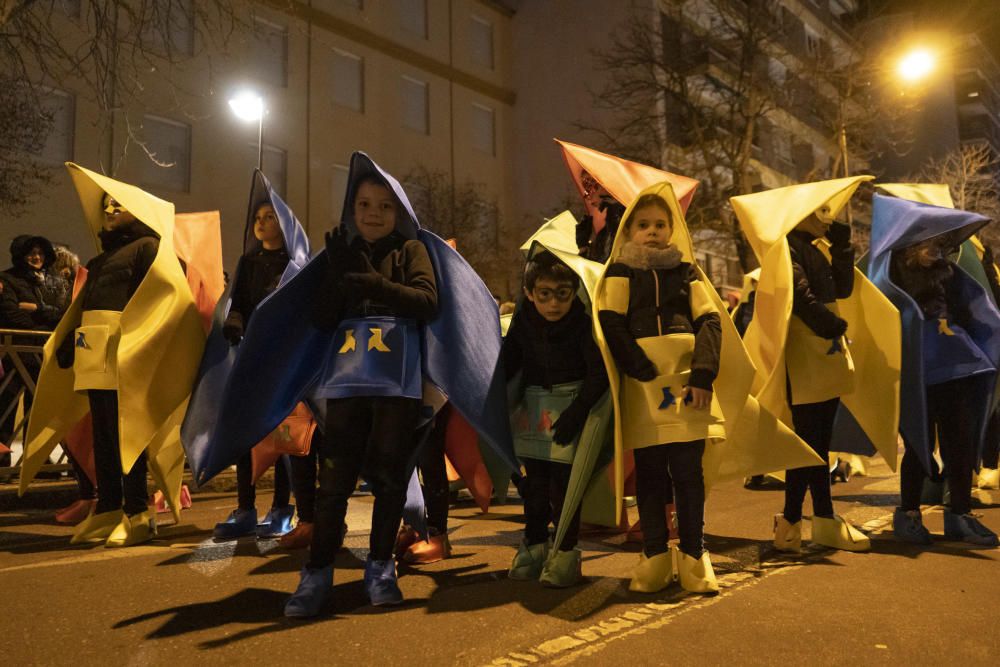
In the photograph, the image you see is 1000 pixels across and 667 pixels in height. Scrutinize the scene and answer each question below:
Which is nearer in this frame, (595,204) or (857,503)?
(595,204)

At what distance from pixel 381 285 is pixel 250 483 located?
2308 mm

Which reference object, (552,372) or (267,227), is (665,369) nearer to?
(552,372)

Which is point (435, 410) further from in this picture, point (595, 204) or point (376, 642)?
point (595, 204)

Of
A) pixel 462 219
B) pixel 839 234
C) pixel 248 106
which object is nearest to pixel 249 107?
pixel 248 106

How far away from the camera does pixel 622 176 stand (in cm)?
423

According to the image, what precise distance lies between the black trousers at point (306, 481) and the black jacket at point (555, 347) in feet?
4.93

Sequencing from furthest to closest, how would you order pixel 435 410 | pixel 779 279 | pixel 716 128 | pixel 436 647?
pixel 716 128
pixel 779 279
pixel 435 410
pixel 436 647

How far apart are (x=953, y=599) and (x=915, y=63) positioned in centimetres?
1485

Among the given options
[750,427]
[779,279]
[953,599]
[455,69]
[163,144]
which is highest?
[455,69]

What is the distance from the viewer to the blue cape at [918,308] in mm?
4598

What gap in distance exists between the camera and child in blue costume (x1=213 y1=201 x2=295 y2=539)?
4.58m

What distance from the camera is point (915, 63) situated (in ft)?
50.6

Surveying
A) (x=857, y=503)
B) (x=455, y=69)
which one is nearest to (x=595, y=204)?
(x=857, y=503)

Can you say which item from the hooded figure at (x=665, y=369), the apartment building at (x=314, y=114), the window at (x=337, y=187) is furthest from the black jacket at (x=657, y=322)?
the window at (x=337, y=187)
